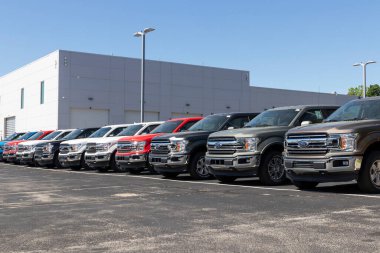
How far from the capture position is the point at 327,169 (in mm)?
9688

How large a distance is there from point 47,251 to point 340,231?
3.36 meters

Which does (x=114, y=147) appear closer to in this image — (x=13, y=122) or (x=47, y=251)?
(x=47, y=251)

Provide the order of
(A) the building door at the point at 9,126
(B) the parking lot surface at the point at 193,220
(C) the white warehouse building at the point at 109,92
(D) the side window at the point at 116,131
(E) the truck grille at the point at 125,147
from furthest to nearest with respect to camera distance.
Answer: (A) the building door at the point at 9,126
(C) the white warehouse building at the point at 109,92
(D) the side window at the point at 116,131
(E) the truck grille at the point at 125,147
(B) the parking lot surface at the point at 193,220

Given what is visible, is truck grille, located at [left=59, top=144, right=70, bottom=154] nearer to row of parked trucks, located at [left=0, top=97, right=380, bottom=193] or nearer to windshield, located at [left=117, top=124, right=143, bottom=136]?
row of parked trucks, located at [left=0, top=97, right=380, bottom=193]

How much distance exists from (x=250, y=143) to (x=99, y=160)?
8308 mm

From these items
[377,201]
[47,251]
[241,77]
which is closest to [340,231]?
[377,201]

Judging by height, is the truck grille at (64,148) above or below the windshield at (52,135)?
below

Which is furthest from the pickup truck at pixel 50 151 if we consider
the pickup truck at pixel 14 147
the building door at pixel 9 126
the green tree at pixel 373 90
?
the green tree at pixel 373 90

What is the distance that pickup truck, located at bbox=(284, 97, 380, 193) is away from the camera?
957 cm

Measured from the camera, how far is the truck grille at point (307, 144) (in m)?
9.91

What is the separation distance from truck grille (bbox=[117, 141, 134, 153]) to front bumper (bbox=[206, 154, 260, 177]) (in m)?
4.80

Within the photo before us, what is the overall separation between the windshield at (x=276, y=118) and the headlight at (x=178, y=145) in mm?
1907

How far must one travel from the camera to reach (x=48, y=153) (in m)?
22.7

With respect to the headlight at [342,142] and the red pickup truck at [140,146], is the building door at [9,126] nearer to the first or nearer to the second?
the red pickup truck at [140,146]
